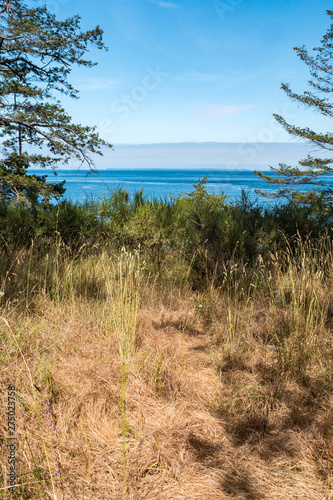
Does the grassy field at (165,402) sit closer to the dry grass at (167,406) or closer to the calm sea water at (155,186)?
the dry grass at (167,406)

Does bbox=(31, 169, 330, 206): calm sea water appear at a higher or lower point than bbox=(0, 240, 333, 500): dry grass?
higher

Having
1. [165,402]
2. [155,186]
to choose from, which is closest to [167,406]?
[165,402]

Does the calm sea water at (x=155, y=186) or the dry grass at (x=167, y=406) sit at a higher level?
the calm sea water at (x=155, y=186)

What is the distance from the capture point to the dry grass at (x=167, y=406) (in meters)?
2.18

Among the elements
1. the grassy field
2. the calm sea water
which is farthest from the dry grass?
the calm sea water

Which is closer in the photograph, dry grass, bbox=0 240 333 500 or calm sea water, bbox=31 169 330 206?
dry grass, bbox=0 240 333 500

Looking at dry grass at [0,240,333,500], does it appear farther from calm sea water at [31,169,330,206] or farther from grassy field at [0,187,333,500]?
calm sea water at [31,169,330,206]

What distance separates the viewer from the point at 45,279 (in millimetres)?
4656

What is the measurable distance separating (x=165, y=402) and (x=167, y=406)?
2.8 inches

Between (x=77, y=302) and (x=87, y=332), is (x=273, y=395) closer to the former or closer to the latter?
(x=87, y=332)

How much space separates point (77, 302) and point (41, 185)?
5697 mm

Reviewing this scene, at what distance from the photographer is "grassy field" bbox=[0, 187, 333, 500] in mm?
2182

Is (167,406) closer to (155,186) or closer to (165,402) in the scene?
(165,402)

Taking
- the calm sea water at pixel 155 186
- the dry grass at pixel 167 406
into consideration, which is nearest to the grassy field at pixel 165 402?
the dry grass at pixel 167 406
